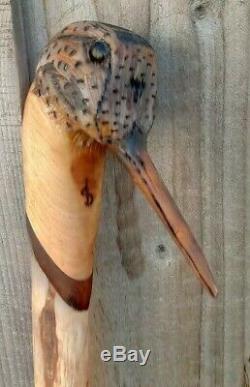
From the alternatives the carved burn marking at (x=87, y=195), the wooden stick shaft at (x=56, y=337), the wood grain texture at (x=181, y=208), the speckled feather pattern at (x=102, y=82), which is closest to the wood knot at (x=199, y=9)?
the wood grain texture at (x=181, y=208)

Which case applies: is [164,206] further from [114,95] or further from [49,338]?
[49,338]

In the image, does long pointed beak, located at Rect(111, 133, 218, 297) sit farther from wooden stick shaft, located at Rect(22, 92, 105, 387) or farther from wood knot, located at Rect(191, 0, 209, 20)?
wood knot, located at Rect(191, 0, 209, 20)

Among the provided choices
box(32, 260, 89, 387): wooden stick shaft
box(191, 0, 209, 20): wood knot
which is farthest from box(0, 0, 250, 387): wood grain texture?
box(32, 260, 89, 387): wooden stick shaft

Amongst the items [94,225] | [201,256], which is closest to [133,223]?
[94,225]

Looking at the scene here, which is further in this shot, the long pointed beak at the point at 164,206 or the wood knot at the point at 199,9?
the wood knot at the point at 199,9

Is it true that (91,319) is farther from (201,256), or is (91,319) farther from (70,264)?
(201,256)

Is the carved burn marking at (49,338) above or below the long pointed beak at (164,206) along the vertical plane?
below

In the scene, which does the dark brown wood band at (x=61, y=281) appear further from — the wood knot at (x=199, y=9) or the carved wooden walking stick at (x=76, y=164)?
the wood knot at (x=199, y=9)
